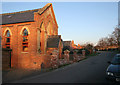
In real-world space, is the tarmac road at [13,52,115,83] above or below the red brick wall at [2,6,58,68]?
below

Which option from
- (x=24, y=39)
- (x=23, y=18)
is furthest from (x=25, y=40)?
(x=23, y=18)

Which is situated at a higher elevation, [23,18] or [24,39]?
[23,18]

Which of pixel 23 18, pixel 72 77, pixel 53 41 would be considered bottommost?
pixel 72 77

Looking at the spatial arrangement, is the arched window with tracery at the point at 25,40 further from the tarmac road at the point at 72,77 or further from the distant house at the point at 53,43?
the tarmac road at the point at 72,77

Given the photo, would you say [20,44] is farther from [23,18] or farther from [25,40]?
[23,18]

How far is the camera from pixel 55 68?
1220 centimetres

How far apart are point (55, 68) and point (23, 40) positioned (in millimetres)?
7069

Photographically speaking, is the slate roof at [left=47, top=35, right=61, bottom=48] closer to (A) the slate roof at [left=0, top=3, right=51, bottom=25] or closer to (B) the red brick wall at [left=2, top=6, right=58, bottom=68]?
(B) the red brick wall at [left=2, top=6, right=58, bottom=68]

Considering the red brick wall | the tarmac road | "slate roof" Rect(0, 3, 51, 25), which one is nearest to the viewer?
the tarmac road

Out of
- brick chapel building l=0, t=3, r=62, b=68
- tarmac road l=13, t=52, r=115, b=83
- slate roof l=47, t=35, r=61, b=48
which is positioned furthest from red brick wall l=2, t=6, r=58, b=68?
tarmac road l=13, t=52, r=115, b=83

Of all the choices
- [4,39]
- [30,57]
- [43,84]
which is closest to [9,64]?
[30,57]

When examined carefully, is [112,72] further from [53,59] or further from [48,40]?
[48,40]

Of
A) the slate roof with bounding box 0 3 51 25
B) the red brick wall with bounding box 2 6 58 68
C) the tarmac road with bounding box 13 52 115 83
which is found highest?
the slate roof with bounding box 0 3 51 25

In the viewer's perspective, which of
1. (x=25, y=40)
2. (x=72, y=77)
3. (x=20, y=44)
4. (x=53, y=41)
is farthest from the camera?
(x=53, y=41)
